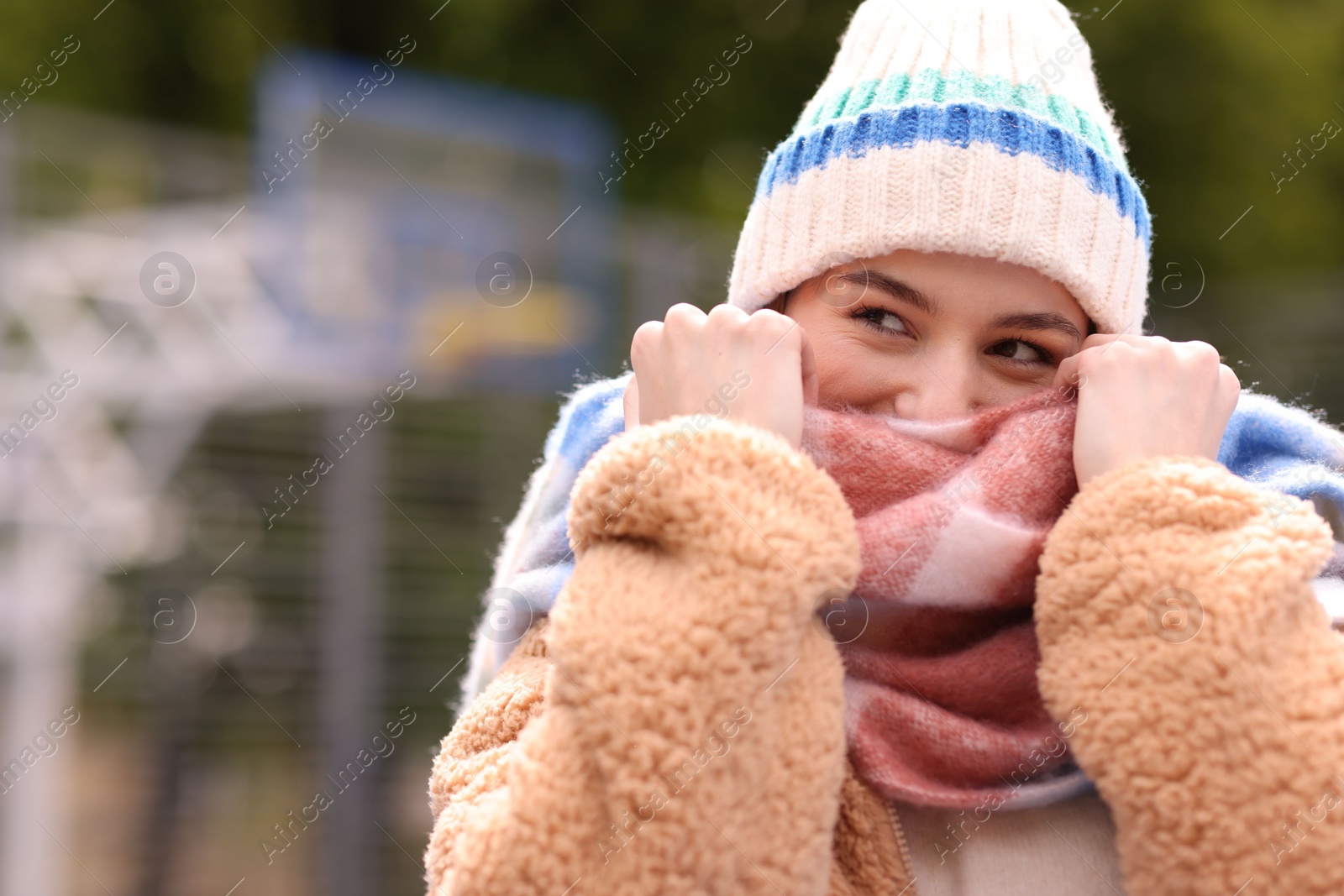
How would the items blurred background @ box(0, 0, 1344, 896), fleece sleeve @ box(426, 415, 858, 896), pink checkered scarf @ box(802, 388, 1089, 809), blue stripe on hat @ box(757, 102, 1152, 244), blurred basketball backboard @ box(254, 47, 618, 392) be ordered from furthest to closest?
blurred basketball backboard @ box(254, 47, 618, 392) < blurred background @ box(0, 0, 1344, 896) < blue stripe on hat @ box(757, 102, 1152, 244) < pink checkered scarf @ box(802, 388, 1089, 809) < fleece sleeve @ box(426, 415, 858, 896)

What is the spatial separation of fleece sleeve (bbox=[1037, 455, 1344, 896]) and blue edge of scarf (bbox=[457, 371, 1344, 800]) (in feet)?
0.68

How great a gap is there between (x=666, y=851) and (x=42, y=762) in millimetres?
4827

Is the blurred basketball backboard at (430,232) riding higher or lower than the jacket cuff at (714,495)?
lower

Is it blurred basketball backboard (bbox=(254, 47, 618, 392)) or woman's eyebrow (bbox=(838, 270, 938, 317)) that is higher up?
Result: woman's eyebrow (bbox=(838, 270, 938, 317))

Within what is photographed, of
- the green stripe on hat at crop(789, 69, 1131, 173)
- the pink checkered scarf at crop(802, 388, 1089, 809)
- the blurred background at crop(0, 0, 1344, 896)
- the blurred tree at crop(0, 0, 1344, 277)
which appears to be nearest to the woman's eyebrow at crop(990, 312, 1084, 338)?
the pink checkered scarf at crop(802, 388, 1089, 809)

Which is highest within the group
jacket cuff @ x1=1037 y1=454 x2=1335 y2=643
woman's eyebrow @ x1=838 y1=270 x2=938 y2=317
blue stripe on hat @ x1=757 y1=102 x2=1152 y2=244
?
blue stripe on hat @ x1=757 y1=102 x2=1152 y2=244

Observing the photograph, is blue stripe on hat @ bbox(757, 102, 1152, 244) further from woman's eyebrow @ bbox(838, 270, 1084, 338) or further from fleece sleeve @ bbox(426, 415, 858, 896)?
fleece sleeve @ bbox(426, 415, 858, 896)

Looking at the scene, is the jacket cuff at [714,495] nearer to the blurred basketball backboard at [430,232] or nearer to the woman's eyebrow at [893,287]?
the woman's eyebrow at [893,287]

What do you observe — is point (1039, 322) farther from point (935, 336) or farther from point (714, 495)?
point (714, 495)

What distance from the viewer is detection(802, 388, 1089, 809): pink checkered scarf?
110 cm

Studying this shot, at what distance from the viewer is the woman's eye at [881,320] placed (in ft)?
4.20

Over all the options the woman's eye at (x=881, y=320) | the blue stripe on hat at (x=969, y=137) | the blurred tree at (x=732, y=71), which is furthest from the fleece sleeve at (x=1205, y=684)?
the blurred tree at (x=732, y=71)

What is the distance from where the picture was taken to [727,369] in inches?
45.2

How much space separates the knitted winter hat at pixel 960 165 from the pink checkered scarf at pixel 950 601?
0.21 metres
